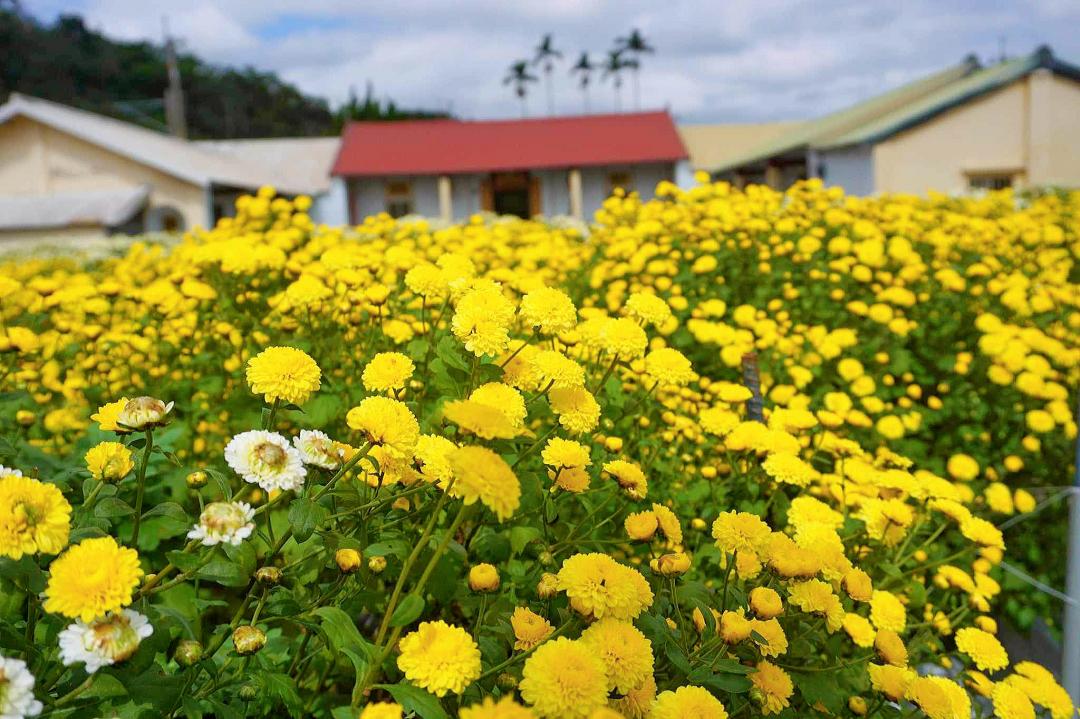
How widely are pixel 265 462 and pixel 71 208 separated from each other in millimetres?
18404

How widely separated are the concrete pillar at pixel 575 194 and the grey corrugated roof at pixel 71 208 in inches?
427

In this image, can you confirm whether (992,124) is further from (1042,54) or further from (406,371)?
(406,371)

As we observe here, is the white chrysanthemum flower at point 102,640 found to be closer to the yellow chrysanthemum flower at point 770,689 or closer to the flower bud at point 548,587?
the flower bud at point 548,587

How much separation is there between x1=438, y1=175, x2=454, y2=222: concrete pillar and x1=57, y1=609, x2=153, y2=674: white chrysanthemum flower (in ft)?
69.9

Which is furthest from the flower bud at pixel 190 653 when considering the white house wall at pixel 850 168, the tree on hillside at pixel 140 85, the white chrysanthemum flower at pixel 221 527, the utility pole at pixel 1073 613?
the tree on hillside at pixel 140 85

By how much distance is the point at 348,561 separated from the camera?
962 mm

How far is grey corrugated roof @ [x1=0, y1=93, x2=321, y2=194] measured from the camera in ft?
56.0

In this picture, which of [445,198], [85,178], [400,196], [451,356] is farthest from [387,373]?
[400,196]

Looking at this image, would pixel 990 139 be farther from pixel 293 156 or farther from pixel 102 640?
pixel 293 156

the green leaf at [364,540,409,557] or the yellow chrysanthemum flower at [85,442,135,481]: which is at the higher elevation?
the yellow chrysanthemum flower at [85,442,135,481]

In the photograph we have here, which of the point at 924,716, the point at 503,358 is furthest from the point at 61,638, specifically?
Result: the point at 924,716

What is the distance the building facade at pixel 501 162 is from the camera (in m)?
22.4

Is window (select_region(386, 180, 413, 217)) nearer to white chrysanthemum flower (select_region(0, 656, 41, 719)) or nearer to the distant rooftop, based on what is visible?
the distant rooftop

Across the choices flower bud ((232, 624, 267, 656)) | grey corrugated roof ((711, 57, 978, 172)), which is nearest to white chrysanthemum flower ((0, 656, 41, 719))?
flower bud ((232, 624, 267, 656))
